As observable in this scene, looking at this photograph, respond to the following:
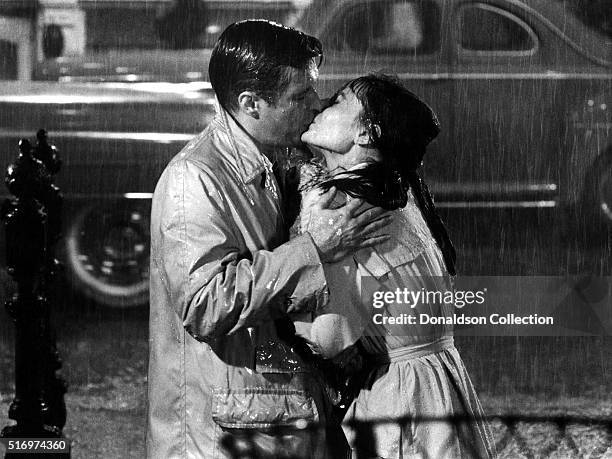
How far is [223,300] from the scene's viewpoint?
2.03m

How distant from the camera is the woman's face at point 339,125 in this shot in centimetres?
220

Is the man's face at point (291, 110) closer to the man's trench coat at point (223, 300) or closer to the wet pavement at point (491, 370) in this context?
the man's trench coat at point (223, 300)

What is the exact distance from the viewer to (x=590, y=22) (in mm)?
2715

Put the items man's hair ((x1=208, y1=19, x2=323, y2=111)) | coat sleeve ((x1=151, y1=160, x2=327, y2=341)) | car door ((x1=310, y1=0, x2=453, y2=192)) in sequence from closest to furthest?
coat sleeve ((x1=151, y1=160, x2=327, y2=341)) → man's hair ((x1=208, y1=19, x2=323, y2=111)) → car door ((x1=310, y1=0, x2=453, y2=192))

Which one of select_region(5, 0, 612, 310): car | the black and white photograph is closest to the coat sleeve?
the black and white photograph

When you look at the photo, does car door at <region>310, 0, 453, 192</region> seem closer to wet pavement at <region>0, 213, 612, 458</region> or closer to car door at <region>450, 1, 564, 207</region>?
car door at <region>450, 1, 564, 207</region>

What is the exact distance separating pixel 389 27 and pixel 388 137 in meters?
0.58

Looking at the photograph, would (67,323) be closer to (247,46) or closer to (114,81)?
(114,81)

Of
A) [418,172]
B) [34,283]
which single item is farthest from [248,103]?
[34,283]

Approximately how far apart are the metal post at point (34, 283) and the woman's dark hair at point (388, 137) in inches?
33.2

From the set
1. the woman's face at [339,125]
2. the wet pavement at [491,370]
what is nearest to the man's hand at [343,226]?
the woman's face at [339,125]

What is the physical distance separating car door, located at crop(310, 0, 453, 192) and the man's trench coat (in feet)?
1.81

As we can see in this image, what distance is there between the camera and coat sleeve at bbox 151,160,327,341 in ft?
6.68

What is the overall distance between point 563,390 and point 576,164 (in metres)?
0.57
